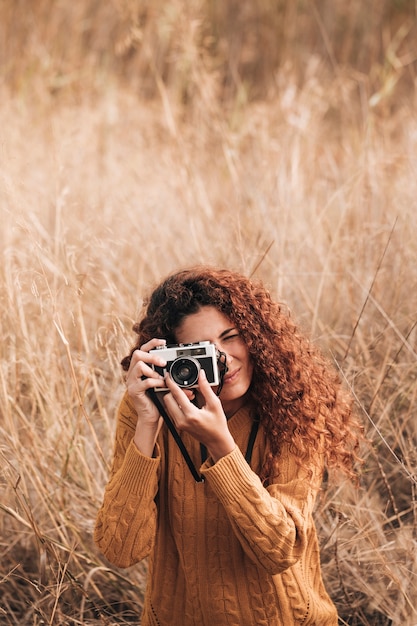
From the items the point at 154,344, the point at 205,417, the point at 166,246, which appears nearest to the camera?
the point at 205,417

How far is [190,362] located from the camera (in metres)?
1.22

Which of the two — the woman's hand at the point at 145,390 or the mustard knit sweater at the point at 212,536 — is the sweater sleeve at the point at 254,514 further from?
the woman's hand at the point at 145,390

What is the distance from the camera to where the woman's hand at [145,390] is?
1.26 m

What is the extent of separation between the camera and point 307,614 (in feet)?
4.45

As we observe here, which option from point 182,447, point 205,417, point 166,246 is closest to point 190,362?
point 205,417

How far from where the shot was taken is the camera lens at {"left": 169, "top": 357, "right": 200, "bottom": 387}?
1.22 metres

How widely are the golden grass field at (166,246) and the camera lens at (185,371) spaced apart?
41cm

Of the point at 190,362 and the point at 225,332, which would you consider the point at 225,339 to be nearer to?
the point at 225,332

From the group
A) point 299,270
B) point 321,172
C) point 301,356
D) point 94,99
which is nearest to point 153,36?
point 94,99

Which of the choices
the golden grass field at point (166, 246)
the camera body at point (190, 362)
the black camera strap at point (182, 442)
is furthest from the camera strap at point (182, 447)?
the golden grass field at point (166, 246)

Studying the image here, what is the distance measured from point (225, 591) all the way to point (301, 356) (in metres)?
0.49

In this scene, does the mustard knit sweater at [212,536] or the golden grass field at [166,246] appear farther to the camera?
the golden grass field at [166,246]

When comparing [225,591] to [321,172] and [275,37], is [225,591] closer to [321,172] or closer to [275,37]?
[321,172]

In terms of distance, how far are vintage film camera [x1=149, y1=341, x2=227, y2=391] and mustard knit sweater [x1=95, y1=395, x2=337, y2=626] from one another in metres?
0.14
